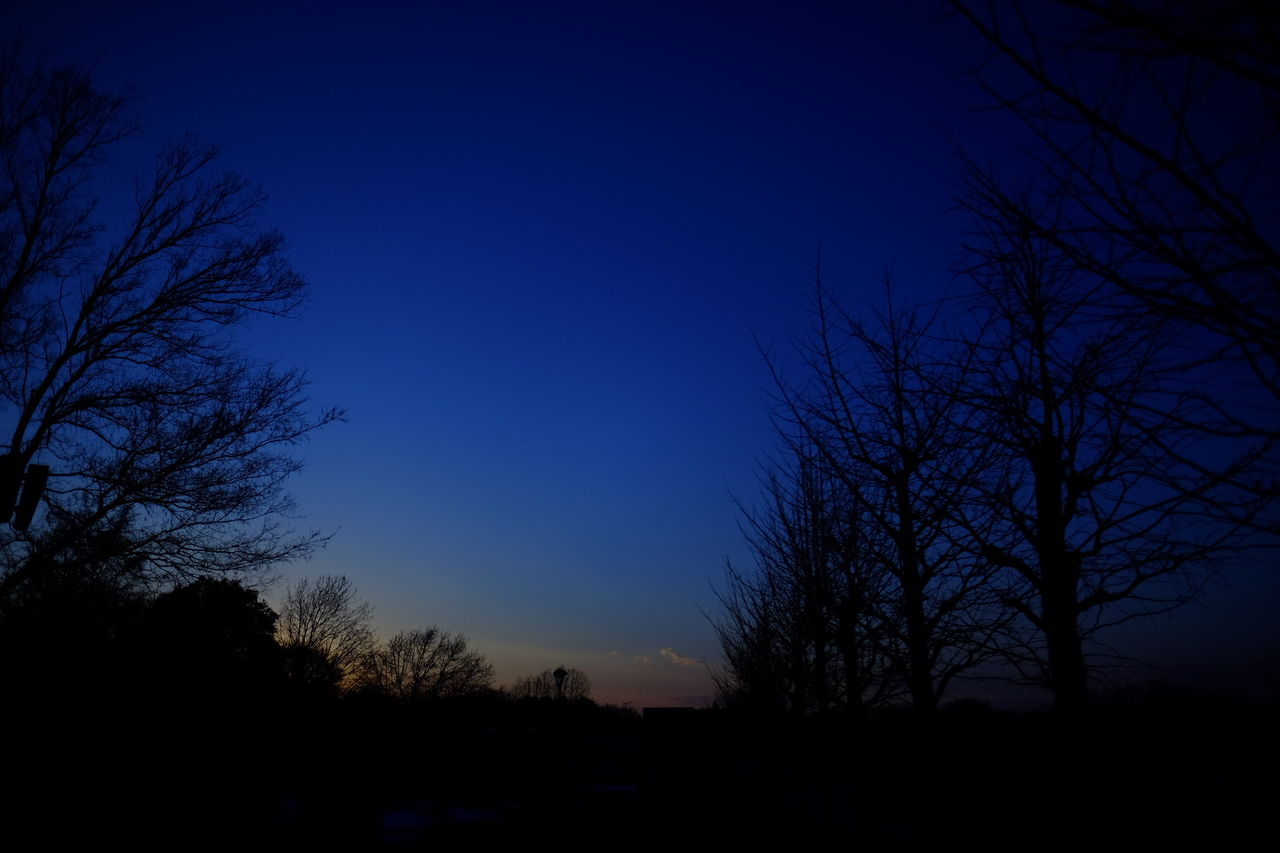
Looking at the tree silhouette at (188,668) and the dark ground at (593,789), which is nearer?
the dark ground at (593,789)

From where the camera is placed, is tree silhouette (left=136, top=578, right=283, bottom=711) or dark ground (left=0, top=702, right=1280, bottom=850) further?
tree silhouette (left=136, top=578, right=283, bottom=711)

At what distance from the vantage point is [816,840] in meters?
14.4

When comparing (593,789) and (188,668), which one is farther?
(593,789)

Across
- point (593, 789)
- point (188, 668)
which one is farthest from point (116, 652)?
point (593, 789)

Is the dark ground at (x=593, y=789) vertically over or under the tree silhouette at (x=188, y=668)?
under

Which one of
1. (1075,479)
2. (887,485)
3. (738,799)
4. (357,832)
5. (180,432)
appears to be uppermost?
(180,432)

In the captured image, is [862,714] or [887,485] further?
[862,714]

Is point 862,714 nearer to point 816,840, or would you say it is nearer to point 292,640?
point 816,840

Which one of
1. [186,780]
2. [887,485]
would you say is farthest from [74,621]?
[887,485]

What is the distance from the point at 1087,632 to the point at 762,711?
22.4 meters

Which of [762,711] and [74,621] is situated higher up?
[74,621]

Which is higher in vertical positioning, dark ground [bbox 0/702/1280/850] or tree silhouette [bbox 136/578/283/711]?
tree silhouette [bbox 136/578/283/711]

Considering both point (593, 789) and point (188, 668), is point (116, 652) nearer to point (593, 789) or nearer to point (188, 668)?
point (188, 668)

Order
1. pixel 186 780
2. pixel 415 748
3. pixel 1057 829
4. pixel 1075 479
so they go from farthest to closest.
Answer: pixel 415 748 → pixel 1057 829 → pixel 186 780 → pixel 1075 479
